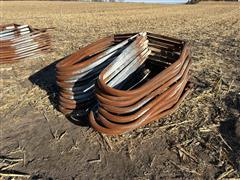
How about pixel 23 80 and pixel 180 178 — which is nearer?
pixel 180 178

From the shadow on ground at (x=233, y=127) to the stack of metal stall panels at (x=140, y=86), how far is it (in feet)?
2.30

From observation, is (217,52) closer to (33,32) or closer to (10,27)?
(33,32)

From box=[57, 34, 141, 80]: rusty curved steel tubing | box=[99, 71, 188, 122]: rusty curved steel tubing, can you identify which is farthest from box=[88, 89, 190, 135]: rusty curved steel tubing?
box=[57, 34, 141, 80]: rusty curved steel tubing

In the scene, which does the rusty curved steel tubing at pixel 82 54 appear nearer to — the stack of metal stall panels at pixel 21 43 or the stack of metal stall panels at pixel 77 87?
the stack of metal stall panels at pixel 77 87

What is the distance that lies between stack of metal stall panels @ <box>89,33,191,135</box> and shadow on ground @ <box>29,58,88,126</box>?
0.99 ft

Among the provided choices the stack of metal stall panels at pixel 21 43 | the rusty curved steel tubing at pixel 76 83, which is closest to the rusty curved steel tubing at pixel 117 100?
the rusty curved steel tubing at pixel 76 83

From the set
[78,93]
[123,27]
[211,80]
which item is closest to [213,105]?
[211,80]

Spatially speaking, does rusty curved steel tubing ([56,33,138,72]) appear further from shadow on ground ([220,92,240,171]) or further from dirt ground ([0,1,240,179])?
shadow on ground ([220,92,240,171])

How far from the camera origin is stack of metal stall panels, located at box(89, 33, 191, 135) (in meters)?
4.52

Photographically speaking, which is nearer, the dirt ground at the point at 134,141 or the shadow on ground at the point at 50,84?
the dirt ground at the point at 134,141

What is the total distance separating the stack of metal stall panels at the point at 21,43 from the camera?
873 centimetres

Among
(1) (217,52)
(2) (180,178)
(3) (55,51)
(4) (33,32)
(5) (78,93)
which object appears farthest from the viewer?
(3) (55,51)

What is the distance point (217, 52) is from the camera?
8125 mm

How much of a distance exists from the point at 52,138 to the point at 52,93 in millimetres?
1694
